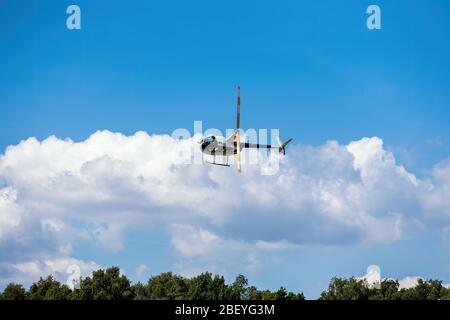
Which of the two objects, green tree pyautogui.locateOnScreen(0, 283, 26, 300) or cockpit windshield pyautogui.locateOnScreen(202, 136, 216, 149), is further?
green tree pyautogui.locateOnScreen(0, 283, 26, 300)

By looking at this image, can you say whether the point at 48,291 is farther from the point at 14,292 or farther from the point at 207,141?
the point at 207,141

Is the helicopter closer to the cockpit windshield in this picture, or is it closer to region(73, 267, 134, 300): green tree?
the cockpit windshield

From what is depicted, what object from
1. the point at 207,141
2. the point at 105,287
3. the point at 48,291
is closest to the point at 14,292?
the point at 48,291

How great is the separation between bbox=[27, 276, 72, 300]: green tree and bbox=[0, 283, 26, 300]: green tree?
2.57 metres

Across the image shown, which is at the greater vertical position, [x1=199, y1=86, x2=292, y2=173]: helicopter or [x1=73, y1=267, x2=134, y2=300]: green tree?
[x1=199, y1=86, x2=292, y2=173]: helicopter

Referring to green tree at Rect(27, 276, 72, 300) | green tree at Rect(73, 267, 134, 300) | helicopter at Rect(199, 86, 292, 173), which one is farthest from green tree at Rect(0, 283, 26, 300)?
helicopter at Rect(199, 86, 292, 173)

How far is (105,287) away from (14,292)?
22.9 metres

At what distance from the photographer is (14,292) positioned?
16738 centimetres

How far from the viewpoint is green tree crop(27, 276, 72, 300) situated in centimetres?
17100

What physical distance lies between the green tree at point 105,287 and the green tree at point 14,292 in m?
13.2

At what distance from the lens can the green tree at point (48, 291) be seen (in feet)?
561
